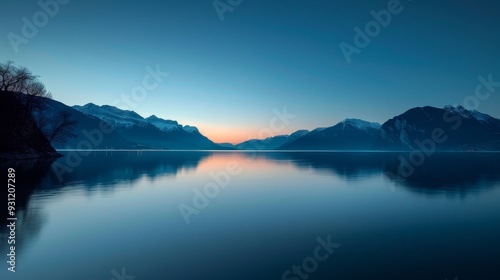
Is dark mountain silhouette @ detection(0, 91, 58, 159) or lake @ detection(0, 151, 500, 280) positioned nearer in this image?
lake @ detection(0, 151, 500, 280)

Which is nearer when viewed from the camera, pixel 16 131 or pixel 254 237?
pixel 254 237

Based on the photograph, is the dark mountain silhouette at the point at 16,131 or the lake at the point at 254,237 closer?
the lake at the point at 254,237

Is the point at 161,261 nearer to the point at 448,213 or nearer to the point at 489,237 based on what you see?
the point at 489,237

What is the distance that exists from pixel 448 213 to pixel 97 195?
31.0 meters

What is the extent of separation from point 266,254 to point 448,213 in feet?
54.1

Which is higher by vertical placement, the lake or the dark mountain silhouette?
the dark mountain silhouette

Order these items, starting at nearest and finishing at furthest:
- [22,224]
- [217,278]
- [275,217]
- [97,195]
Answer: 1. [217,278]
2. [22,224]
3. [275,217]
4. [97,195]

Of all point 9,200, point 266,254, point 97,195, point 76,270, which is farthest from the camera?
point 97,195

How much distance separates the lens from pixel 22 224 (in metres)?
16.5

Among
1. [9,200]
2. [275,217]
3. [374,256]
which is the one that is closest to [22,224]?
[9,200]

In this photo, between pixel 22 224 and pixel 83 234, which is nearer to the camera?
pixel 83 234

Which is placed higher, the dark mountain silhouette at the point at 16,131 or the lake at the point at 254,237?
the dark mountain silhouette at the point at 16,131

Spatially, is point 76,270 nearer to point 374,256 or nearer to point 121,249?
point 121,249

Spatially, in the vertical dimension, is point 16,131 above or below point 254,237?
above
